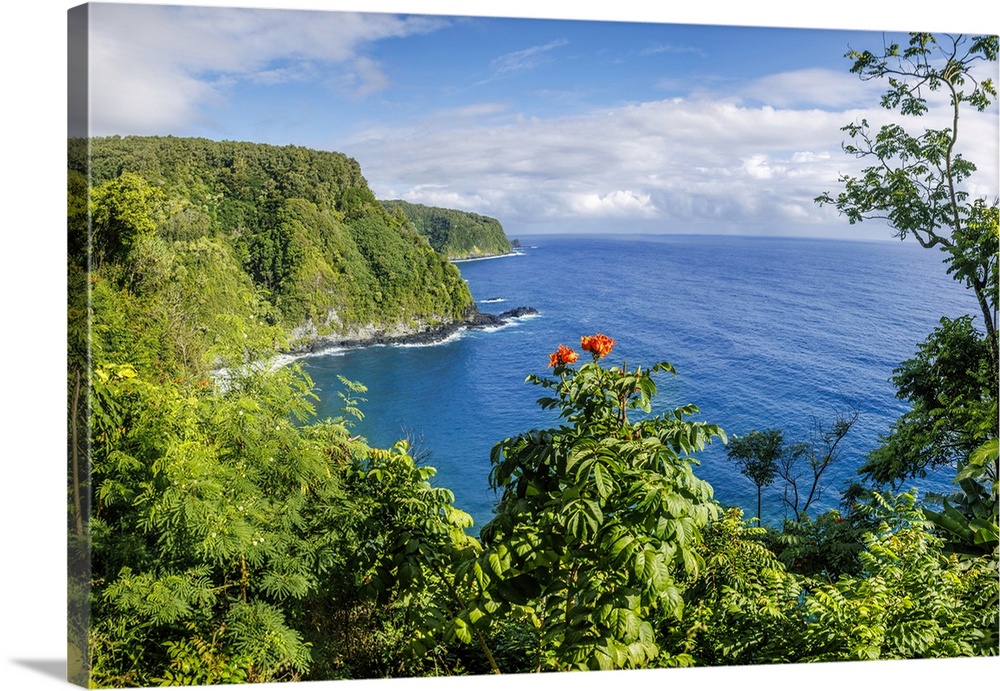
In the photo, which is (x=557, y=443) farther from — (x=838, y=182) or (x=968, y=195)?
(x=968, y=195)

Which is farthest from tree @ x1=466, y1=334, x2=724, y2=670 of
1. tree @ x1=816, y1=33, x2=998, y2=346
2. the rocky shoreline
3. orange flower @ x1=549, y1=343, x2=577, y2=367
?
tree @ x1=816, y1=33, x2=998, y2=346

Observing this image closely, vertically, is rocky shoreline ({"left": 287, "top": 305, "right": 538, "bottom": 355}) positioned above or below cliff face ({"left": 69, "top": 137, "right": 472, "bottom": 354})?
below

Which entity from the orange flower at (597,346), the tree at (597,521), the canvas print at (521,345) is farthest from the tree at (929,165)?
the tree at (597,521)

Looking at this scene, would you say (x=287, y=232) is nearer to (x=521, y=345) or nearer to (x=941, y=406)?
(x=521, y=345)

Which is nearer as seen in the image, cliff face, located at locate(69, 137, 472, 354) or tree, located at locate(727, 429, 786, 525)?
cliff face, located at locate(69, 137, 472, 354)

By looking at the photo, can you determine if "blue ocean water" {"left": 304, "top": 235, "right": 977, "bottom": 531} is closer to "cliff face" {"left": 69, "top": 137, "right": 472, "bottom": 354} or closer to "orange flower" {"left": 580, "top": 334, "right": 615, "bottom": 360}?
"cliff face" {"left": 69, "top": 137, "right": 472, "bottom": 354}

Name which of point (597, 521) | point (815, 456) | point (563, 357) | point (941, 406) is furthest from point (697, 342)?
point (597, 521)

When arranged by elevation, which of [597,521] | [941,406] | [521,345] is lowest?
[597,521]
